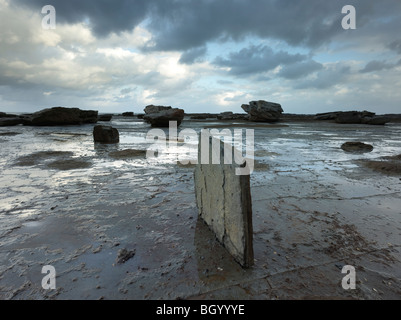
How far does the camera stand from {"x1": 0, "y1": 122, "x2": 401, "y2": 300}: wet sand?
1.59 meters

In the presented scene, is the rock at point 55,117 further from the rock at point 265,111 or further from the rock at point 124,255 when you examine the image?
the rock at point 124,255

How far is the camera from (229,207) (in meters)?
1.96

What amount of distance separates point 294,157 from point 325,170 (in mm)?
1453

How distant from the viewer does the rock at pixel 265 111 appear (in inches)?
957

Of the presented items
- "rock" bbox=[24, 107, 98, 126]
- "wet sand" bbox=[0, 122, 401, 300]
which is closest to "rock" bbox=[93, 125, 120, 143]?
"wet sand" bbox=[0, 122, 401, 300]

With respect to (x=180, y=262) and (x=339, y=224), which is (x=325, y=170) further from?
(x=180, y=262)

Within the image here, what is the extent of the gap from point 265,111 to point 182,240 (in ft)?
77.9

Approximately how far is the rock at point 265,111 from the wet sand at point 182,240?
2108 centimetres

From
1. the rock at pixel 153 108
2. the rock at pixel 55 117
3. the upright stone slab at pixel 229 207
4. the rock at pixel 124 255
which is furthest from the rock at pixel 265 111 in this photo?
the rock at pixel 124 255

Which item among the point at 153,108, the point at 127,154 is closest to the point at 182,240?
the point at 127,154

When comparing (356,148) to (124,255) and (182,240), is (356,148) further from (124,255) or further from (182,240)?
(124,255)
